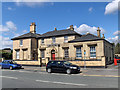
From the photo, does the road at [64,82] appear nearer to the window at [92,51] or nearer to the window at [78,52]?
the window at [92,51]

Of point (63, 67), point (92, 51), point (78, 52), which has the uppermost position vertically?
point (92, 51)

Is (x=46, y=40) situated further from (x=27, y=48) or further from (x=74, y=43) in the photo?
(x=74, y=43)

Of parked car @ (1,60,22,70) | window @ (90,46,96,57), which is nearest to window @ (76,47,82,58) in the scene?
window @ (90,46,96,57)

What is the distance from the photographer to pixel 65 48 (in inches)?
1017

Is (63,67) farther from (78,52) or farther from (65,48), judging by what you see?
(65,48)

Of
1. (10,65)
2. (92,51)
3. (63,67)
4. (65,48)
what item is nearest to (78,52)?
(92,51)

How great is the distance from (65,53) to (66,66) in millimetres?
11043

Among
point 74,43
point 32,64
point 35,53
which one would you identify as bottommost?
point 32,64

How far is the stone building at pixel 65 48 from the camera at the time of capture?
22.0 m

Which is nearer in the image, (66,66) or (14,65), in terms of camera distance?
(66,66)

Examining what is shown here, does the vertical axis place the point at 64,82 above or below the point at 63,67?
below

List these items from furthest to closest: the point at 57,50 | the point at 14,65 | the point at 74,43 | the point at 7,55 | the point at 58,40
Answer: the point at 7,55
the point at 58,40
the point at 57,50
the point at 74,43
the point at 14,65

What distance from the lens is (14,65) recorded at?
21.1m

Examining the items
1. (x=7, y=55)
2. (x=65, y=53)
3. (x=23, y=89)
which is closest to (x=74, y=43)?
(x=65, y=53)
